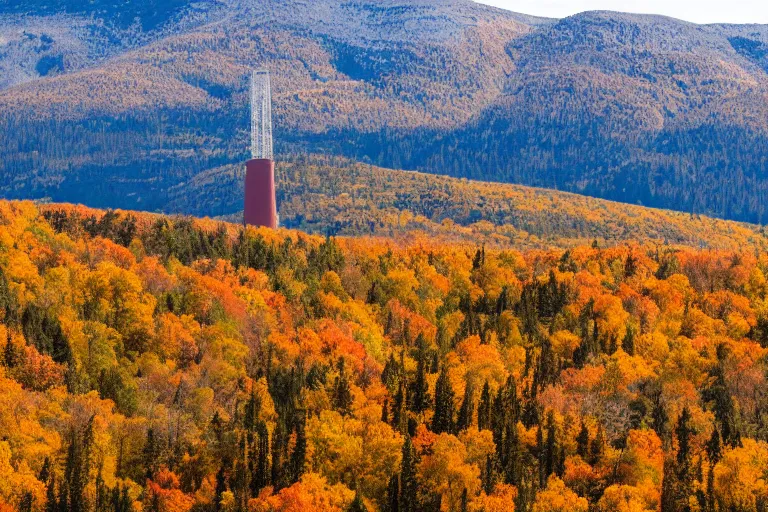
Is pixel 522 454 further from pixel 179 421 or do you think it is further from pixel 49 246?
pixel 49 246

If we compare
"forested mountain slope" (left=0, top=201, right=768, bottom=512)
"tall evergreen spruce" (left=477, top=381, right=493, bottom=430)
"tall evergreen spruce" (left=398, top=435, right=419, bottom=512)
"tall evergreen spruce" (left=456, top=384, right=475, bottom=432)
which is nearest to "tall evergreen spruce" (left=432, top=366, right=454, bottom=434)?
"forested mountain slope" (left=0, top=201, right=768, bottom=512)

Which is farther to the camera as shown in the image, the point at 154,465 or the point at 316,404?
the point at 316,404

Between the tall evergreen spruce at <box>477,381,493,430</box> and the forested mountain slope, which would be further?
the tall evergreen spruce at <box>477,381,493,430</box>

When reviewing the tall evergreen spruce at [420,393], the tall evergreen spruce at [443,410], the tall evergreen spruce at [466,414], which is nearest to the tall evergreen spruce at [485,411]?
the tall evergreen spruce at [466,414]

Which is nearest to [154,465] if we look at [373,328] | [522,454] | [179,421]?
[179,421]

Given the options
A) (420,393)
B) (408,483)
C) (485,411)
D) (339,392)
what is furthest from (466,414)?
(408,483)

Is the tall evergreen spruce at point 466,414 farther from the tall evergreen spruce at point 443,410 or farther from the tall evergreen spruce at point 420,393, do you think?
the tall evergreen spruce at point 420,393

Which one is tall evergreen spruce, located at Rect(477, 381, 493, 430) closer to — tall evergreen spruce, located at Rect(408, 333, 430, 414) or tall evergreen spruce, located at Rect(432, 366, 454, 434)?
tall evergreen spruce, located at Rect(432, 366, 454, 434)

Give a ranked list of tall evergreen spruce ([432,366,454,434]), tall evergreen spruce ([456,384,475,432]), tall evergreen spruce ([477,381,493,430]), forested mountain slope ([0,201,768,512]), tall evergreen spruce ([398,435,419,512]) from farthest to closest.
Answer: tall evergreen spruce ([477,381,493,430])
tall evergreen spruce ([456,384,475,432])
tall evergreen spruce ([432,366,454,434])
forested mountain slope ([0,201,768,512])
tall evergreen spruce ([398,435,419,512])
